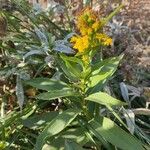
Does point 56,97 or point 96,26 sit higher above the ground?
point 96,26

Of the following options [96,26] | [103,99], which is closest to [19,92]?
[103,99]

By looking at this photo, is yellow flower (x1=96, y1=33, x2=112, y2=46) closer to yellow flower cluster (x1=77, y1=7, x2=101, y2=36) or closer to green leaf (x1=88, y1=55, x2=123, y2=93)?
yellow flower cluster (x1=77, y1=7, x2=101, y2=36)

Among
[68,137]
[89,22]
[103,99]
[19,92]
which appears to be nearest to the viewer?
[89,22]

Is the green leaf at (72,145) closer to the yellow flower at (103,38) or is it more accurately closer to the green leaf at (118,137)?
the green leaf at (118,137)

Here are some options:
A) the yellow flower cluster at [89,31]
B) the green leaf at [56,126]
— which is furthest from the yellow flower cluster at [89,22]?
the green leaf at [56,126]

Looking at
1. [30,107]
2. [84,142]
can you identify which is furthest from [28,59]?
[84,142]

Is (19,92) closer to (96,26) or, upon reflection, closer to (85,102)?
(85,102)

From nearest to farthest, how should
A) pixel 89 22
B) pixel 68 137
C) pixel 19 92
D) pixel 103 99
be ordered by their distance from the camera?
pixel 89 22 < pixel 103 99 < pixel 68 137 < pixel 19 92

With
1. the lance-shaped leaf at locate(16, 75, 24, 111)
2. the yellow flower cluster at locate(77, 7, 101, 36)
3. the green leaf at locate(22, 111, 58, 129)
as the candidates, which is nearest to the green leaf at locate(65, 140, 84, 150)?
the green leaf at locate(22, 111, 58, 129)
